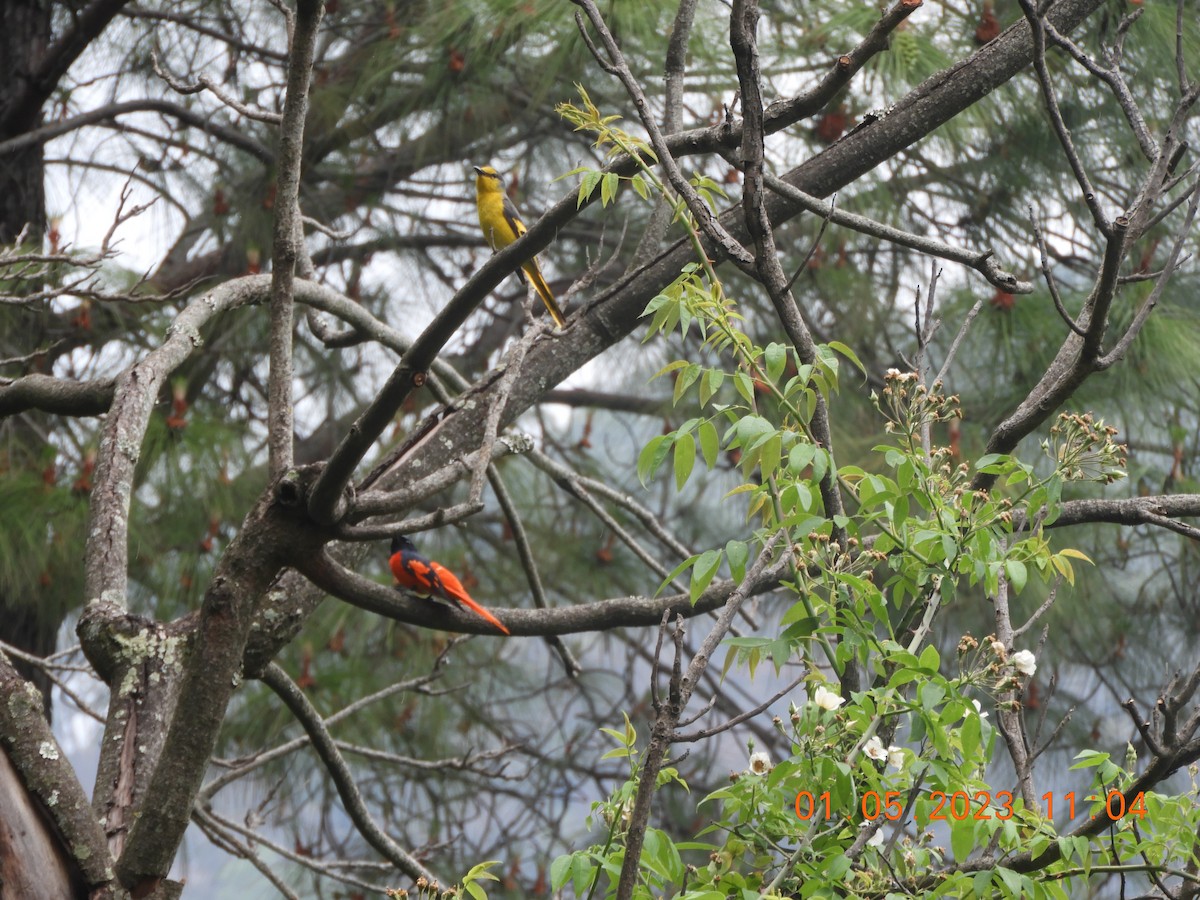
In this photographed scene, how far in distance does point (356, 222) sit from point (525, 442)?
274cm

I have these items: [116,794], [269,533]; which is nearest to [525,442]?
[269,533]

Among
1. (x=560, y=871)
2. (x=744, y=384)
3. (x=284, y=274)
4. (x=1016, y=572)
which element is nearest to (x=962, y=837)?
(x=1016, y=572)

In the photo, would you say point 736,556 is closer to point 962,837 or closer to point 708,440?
point 708,440

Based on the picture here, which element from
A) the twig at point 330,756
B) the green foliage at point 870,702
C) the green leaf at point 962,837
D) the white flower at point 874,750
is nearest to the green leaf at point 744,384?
the green foliage at point 870,702

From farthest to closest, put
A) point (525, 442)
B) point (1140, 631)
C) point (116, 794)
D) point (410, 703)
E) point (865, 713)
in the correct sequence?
point (410, 703), point (1140, 631), point (525, 442), point (116, 794), point (865, 713)

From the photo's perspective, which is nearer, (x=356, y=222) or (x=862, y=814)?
(x=862, y=814)

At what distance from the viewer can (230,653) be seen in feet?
5.16

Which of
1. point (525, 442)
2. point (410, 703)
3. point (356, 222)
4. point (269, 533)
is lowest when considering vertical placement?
point (269, 533)

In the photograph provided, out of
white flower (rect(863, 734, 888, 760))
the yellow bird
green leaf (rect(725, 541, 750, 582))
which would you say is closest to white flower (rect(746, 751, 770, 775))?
white flower (rect(863, 734, 888, 760))

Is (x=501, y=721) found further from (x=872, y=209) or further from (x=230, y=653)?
(x=230, y=653)
